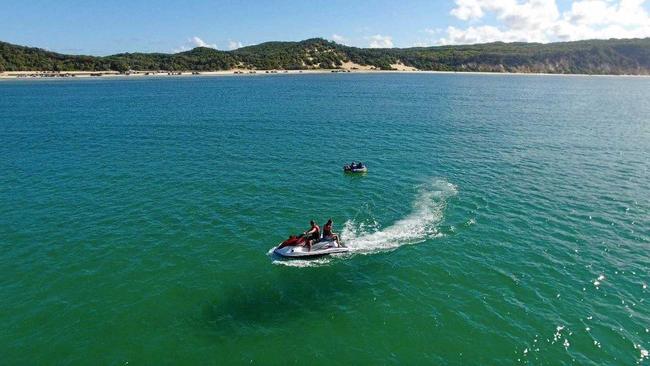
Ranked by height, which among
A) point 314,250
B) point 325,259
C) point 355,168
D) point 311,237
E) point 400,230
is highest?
point 355,168

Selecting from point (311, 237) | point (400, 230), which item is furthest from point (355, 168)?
point (311, 237)

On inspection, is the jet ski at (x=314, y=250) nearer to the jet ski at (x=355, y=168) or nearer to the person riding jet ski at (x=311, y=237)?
the person riding jet ski at (x=311, y=237)

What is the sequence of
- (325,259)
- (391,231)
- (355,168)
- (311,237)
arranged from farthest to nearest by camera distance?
(355,168)
(391,231)
(311,237)
(325,259)

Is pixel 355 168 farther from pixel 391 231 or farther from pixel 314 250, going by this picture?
pixel 314 250

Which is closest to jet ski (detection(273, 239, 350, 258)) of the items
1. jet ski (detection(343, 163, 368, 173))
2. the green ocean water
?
the green ocean water

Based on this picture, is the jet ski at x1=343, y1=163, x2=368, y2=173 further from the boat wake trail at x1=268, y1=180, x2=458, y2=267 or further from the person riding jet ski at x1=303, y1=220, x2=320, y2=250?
the person riding jet ski at x1=303, y1=220, x2=320, y2=250

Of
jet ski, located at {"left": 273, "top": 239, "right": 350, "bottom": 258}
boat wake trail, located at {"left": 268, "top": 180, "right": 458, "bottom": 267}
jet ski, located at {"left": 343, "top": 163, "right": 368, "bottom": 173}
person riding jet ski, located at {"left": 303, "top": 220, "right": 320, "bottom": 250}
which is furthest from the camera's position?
jet ski, located at {"left": 343, "top": 163, "right": 368, "bottom": 173}
